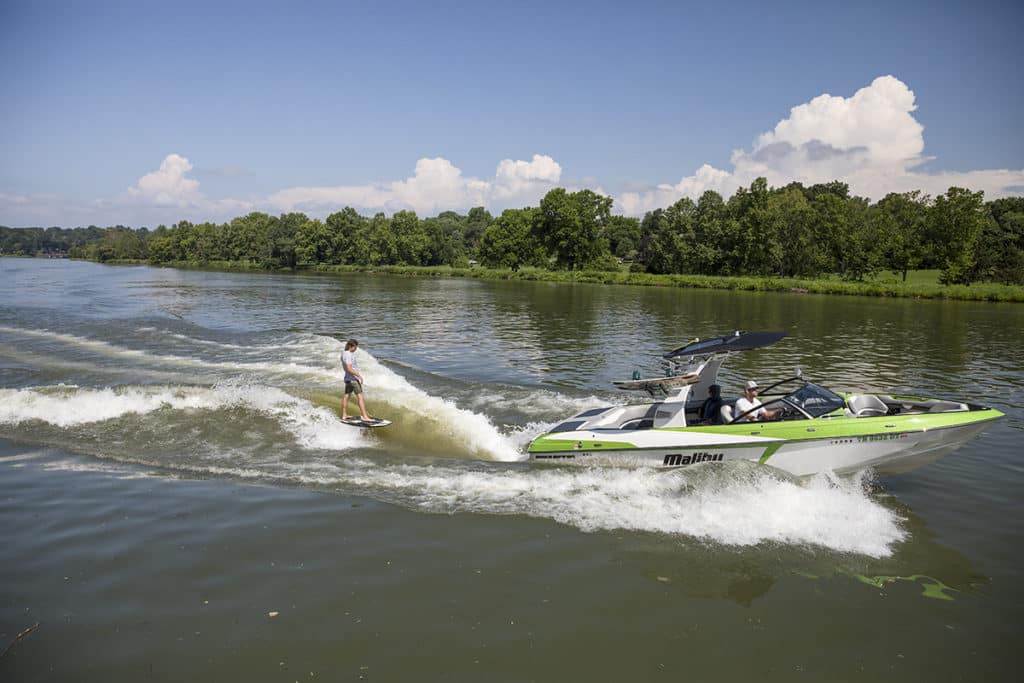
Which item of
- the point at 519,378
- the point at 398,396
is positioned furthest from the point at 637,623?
the point at 519,378

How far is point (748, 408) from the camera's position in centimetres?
1213

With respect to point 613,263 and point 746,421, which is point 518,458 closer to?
point 746,421

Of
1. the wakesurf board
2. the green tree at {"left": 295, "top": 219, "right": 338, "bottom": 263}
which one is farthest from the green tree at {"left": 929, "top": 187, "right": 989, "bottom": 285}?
the green tree at {"left": 295, "top": 219, "right": 338, "bottom": 263}

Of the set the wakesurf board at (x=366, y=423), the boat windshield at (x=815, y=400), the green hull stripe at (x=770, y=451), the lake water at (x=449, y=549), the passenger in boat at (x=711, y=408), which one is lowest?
the lake water at (x=449, y=549)

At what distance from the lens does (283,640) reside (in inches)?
275

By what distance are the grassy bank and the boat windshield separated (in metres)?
62.4

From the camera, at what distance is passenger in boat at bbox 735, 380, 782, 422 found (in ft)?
38.7

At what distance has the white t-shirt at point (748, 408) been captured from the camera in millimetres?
11867

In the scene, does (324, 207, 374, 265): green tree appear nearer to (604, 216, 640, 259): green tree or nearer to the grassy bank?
the grassy bank

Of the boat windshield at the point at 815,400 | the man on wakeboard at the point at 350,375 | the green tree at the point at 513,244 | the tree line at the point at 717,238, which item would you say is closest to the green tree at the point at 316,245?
the tree line at the point at 717,238

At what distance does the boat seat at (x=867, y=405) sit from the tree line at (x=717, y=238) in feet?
249

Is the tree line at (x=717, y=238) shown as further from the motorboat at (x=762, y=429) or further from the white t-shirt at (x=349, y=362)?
the white t-shirt at (x=349, y=362)

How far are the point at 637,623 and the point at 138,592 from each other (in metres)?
6.39

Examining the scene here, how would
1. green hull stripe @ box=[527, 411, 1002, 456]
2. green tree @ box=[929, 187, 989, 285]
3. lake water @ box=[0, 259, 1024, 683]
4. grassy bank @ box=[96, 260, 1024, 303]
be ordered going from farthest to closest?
green tree @ box=[929, 187, 989, 285] < grassy bank @ box=[96, 260, 1024, 303] < green hull stripe @ box=[527, 411, 1002, 456] < lake water @ box=[0, 259, 1024, 683]
